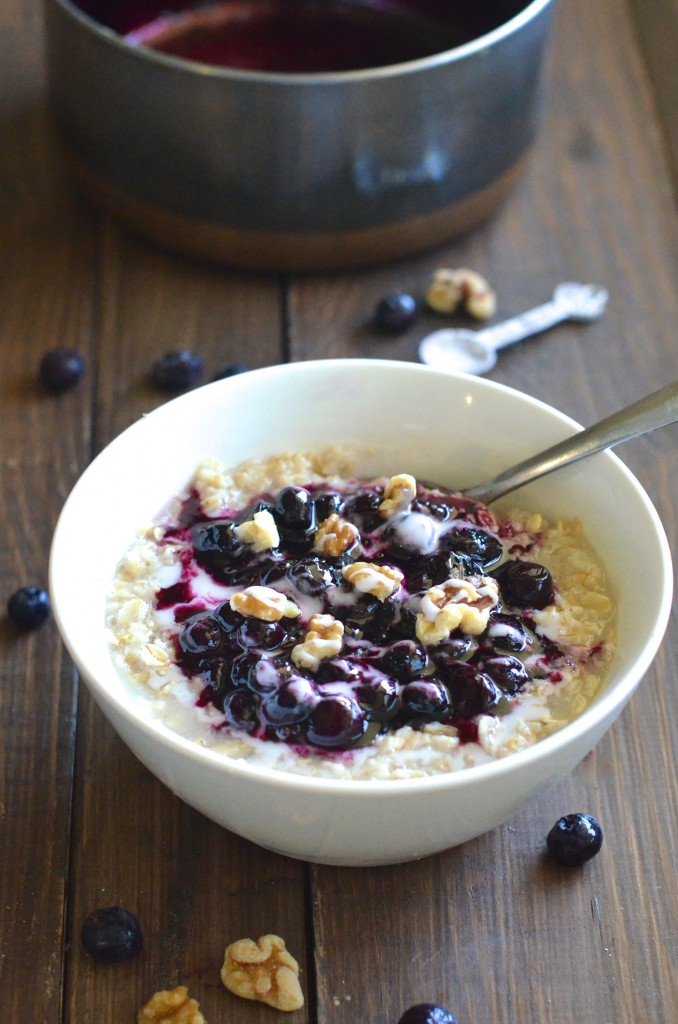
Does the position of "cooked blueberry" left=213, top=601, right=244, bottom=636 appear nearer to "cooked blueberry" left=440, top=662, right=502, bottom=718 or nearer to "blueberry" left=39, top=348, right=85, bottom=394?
"cooked blueberry" left=440, top=662, right=502, bottom=718

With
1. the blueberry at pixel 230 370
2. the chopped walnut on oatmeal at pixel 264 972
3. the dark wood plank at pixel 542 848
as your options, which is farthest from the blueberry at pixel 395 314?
the chopped walnut on oatmeal at pixel 264 972

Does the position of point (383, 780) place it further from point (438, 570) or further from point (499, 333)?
point (499, 333)

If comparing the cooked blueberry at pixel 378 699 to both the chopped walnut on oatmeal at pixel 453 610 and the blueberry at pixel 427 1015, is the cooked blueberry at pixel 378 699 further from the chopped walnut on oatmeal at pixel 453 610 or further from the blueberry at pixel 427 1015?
the blueberry at pixel 427 1015

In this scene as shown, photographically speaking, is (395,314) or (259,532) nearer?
(259,532)

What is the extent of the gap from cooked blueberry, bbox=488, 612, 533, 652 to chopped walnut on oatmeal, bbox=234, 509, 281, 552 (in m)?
0.23

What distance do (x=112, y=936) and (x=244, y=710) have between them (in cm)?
24

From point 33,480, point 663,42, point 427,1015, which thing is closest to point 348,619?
point 427,1015

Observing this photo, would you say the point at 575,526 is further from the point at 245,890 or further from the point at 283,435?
the point at 245,890

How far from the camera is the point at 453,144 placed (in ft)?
5.39

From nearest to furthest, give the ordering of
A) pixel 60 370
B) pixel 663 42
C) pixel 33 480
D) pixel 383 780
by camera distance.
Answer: pixel 383 780 < pixel 33 480 < pixel 60 370 < pixel 663 42

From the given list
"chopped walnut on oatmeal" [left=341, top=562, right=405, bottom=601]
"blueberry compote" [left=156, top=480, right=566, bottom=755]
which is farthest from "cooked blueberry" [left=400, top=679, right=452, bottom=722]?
"chopped walnut on oatmeal" [left=341, top=562, right=405, bottom=601]

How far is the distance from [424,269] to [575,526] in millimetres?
717

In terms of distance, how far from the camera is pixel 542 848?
115 centimetres

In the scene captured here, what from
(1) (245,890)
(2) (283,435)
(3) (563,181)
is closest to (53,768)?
(1) (245,890)
